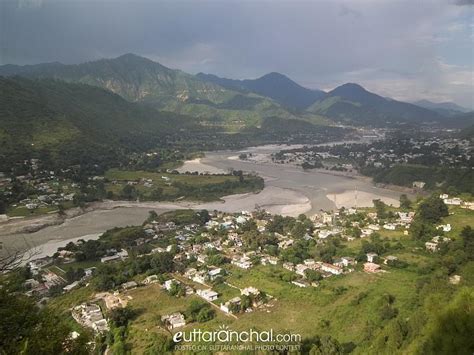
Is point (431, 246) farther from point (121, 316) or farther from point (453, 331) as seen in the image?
point (121, 316)

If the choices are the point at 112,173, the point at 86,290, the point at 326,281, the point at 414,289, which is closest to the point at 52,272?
the point at 86,290

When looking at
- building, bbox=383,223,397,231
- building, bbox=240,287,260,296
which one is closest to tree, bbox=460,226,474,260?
building, bbox=383,223,397,231

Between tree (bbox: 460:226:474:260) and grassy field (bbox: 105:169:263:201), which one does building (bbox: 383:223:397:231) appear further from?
grassy field (bbox: 105:169:263:201)

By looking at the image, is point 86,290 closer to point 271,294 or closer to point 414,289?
point 271,294

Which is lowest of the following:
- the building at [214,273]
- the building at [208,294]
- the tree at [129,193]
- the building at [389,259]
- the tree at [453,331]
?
the tree at [129,193]

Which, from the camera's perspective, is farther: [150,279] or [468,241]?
[468,241]

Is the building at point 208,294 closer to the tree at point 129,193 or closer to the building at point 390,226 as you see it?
the building at point 390,226

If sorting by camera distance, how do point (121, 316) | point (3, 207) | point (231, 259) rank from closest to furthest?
point (121, 316) < point (231, 259) < point (3, 207)

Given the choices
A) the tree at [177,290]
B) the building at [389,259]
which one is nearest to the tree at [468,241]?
the building at [389,259]

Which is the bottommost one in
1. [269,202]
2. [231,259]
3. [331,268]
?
[269,202]

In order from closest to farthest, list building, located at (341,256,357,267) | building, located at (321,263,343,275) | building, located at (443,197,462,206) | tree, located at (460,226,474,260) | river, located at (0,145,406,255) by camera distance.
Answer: tree, located at (460,226,474,260) < building, located at (321,263,343,275) < building, located at (341,256,357,267) < river, located at (0,145,406,255) < building, located at (443,197,462,206)

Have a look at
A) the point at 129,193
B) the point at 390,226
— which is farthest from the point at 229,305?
the point at 129,193
